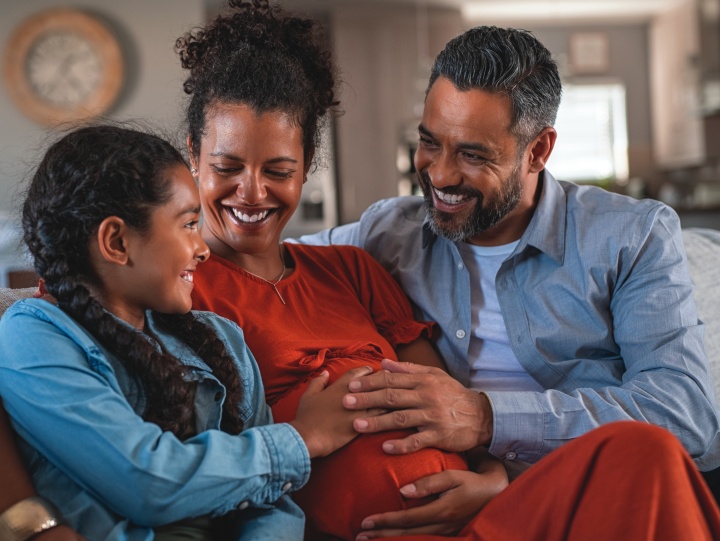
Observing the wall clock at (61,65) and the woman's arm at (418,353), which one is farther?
the wall clock at (61,65)

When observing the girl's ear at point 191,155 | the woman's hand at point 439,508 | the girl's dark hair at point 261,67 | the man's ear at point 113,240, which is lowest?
the woman's hand at point 439,508

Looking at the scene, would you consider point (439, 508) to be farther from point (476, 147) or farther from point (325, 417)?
point (476, 147)

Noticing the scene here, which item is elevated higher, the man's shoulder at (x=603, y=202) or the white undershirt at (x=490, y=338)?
the man's shoulder at (x=603, y=202)

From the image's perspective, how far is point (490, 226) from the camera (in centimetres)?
182

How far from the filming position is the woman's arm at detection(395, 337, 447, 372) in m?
1.72

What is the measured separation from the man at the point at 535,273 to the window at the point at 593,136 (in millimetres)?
5860

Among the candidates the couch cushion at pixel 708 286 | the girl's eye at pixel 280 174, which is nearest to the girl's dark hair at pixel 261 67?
the girl's eye at pixel 280 174

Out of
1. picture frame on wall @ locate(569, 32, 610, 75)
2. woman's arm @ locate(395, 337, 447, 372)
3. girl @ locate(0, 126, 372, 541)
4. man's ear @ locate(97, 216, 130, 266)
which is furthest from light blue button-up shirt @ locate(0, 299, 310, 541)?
picture frame on wall @ locate(569, 32, 610, 75)

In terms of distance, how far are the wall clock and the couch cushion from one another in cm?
431

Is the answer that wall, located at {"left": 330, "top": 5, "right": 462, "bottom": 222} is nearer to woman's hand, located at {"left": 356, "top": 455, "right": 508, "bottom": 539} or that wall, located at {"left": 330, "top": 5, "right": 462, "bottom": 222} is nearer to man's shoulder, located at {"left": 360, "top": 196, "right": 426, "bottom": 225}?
man's shoulder, located at {"left": 360, "top": 196, "right": 426, "bottom": 225}

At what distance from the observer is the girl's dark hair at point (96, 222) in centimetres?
116

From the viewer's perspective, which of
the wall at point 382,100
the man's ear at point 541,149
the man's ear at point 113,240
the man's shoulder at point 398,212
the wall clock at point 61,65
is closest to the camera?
the man's ear at point 113,240

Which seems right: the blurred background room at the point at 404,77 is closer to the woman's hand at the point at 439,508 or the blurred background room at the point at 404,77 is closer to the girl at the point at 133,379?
the girl at the point at 133,379

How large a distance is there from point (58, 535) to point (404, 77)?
6456mm
